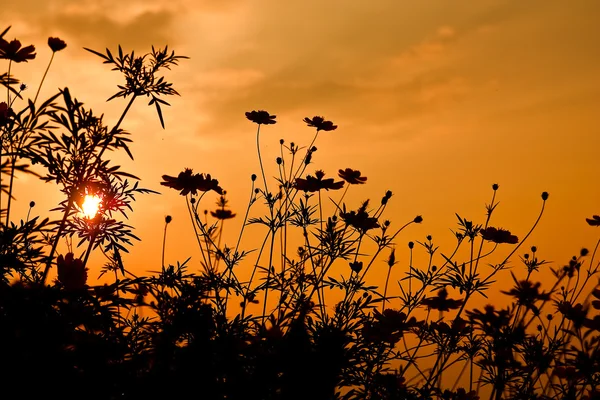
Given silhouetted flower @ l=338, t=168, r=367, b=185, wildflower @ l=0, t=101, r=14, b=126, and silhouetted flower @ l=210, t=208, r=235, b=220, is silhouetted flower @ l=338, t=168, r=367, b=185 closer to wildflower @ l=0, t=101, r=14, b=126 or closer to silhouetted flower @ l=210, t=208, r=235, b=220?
silhouetted flower @ l=210, t=208, r=235, b=220

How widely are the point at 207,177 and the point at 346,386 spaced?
211 centimetres

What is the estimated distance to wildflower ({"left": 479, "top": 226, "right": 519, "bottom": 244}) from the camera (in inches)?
193

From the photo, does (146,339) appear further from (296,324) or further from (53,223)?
(296,324)

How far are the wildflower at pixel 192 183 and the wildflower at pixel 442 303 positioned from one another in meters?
1.83

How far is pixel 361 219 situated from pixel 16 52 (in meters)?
2.56

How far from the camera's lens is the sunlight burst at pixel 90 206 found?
3.64 meters

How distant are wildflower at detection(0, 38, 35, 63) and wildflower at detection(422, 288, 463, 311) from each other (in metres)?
3.28

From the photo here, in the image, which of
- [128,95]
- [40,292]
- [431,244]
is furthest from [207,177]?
[40,292]

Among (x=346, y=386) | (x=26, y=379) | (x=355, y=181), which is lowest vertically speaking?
(x=26, y=379)

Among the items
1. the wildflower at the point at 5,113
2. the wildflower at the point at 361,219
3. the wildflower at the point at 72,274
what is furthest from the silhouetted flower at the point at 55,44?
the wildflower at the point at 361,219

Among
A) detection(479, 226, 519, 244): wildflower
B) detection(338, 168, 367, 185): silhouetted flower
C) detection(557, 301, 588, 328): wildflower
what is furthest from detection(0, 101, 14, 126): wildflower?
detection(557, 301, 588, 328): wildflower

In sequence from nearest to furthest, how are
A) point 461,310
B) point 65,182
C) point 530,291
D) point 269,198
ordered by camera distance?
point 530,291 → point 65,182 → point 461,310 → point 269,198

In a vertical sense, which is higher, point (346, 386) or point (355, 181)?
point (355, 181)

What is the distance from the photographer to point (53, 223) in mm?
2838
